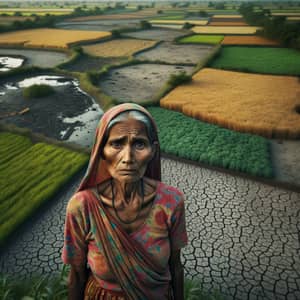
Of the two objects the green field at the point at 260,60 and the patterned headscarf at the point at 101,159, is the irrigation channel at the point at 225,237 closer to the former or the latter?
the patterned headscarf at the point at 101,159

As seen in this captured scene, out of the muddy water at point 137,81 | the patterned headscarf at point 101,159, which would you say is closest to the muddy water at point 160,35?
the muddy water at point 137,81

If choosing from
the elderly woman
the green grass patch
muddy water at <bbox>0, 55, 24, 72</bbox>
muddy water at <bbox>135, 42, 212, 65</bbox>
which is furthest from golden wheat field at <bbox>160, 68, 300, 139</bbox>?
muddy water at <bbox>0, 55, 24, 72</bbox>

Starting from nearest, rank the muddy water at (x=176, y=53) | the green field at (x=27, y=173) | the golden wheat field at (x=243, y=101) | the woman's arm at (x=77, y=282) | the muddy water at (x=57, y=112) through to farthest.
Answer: the woman's arm at (x=77, y=282), the green field at (x=27, y=173), the golden wheat field at (x=243, y=101), the muddy water at (x=57, y=112), the muddy water at (x=176, y=53)

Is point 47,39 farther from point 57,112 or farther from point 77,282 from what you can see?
point 77,282

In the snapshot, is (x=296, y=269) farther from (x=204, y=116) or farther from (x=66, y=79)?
(x=66, y=79)

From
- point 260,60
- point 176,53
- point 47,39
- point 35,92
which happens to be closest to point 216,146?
point 35,92

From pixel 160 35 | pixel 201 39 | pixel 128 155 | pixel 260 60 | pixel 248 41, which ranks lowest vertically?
pixel 160 35
